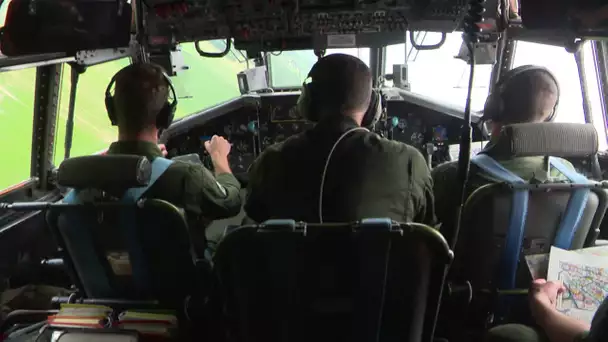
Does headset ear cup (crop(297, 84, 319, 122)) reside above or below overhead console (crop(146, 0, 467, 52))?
below

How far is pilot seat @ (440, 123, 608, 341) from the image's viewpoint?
1506mm

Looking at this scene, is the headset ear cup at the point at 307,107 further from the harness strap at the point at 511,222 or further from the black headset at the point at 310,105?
the harness strap at the point at 511,222

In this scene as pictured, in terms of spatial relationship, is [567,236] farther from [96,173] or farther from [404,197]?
[96,173]

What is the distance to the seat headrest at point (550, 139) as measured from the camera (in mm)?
1498

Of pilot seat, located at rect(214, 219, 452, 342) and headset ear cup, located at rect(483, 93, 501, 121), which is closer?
pilot seat, located at rect(214, 219, 452, 342)

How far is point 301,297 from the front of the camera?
1.28 metres

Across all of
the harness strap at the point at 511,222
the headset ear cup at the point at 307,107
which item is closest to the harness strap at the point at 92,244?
the headset ear cup at the point at 307,107

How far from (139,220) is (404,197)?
32.2 inches

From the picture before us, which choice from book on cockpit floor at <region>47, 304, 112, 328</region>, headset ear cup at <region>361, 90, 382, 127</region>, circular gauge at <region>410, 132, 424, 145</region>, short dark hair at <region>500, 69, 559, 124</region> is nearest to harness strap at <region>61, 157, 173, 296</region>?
book on cockpit floor at <region>47, 304, 112, 328</region>

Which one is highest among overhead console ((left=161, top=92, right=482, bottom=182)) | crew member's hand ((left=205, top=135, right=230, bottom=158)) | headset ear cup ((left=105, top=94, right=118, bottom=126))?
headset ear cup ((left=105, top=94, right=118, bottom=126))

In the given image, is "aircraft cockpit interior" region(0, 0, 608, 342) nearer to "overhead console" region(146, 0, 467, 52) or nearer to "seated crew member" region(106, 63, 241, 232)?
"seated crew member" region(106, 63, 241, 232)

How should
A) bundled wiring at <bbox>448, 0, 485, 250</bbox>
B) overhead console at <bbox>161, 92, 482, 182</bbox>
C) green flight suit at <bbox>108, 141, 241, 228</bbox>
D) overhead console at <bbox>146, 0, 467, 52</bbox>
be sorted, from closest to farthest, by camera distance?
1. bundled wiring at <bbox>448, 0, 485, 250</bbox>
2. green flight suit at <bbox>108, 141, 241, 228</bbox>
3. overhead console at <bbox>146, 0, 467, 52</bbox>
4. overhead console at <bbox>161, 92, 482, 182</bbox>

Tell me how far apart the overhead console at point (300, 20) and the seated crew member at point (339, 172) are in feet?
3.61

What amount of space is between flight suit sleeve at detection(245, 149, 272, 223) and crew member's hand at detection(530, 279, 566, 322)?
33.2 inches
